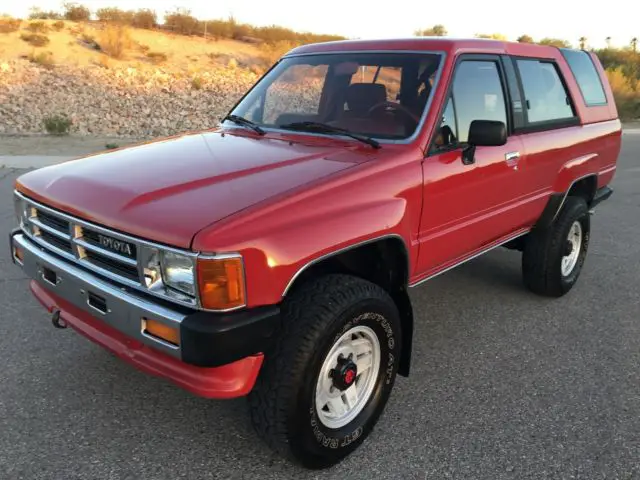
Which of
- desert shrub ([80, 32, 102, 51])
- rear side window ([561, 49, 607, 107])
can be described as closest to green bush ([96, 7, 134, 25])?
desert shrub ([80, 32, 102, 51])

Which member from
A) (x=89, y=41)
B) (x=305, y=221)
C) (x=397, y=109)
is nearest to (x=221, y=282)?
(x=305, y=221)

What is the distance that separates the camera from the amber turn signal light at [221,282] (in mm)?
2201

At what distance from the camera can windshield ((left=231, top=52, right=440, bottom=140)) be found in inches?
134

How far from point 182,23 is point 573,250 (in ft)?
125

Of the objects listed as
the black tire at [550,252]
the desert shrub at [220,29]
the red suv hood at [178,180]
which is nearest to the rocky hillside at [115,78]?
the desert shrub at [220,29]

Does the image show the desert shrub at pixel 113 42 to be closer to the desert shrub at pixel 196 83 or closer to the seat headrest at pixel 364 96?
the desert shrub at pixel 196 83

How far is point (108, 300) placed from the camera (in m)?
2.46

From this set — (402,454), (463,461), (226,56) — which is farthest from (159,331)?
(226,56)

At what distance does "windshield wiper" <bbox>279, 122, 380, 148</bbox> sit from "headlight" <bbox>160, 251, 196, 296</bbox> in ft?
4.53

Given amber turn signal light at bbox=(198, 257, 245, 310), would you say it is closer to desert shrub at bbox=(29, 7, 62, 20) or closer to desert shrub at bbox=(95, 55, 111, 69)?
desert shrub at bbox=(95, 55, 111, 69)

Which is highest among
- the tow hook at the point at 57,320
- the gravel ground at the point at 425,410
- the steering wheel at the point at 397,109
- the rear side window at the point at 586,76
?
the rear side window at the point at 586,76

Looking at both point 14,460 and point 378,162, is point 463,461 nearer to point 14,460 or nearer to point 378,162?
point 378,162

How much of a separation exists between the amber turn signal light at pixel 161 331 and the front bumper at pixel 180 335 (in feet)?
0.05

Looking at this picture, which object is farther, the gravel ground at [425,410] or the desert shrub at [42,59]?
the desert shrub at [42,59]
